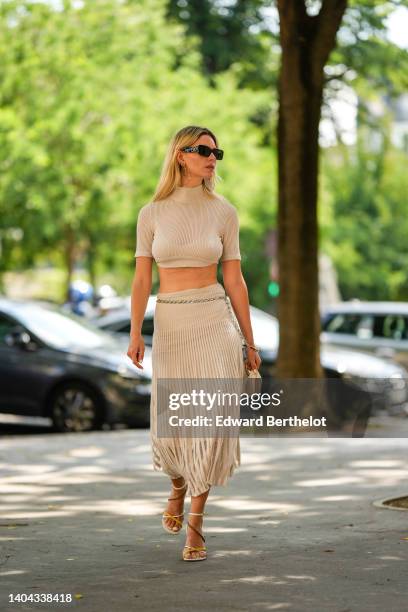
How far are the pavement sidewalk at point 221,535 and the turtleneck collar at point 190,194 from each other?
1677 mm

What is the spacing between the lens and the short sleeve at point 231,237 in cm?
731

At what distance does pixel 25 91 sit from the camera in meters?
34.0

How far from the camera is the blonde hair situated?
725 centimetres

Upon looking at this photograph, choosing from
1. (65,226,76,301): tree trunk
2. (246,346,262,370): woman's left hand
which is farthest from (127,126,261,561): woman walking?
(65,226,76,301): tree trunk

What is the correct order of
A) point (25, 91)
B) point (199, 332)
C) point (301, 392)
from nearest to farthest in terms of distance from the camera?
point (199, 332), point (301, 392), point (25, 91)

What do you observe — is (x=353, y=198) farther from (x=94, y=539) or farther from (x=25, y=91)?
(x=94, y=539)

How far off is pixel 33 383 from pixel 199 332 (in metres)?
9.44

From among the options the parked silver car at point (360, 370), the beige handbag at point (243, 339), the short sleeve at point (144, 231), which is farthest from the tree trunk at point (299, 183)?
the beige handbag at point (243, 339)

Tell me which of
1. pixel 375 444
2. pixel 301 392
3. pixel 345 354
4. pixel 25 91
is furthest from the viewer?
pixel 25 91

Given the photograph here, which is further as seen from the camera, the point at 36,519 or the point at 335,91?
the point at 335,91

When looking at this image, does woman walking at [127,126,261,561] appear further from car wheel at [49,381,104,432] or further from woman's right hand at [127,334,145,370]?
car wheel at [49,381,104,432]

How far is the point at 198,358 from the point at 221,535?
1184 millimetres

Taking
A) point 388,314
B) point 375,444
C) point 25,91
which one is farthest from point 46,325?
point 25,91

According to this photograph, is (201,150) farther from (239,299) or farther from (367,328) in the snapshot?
(367,328)
